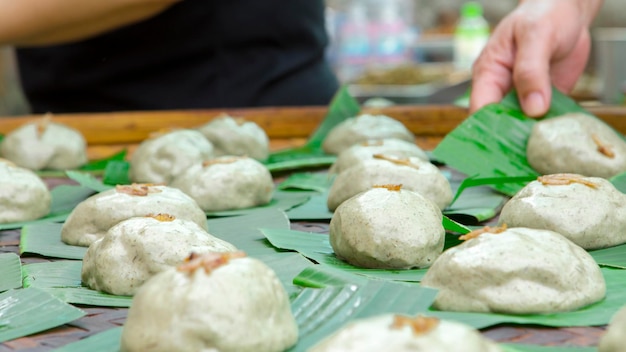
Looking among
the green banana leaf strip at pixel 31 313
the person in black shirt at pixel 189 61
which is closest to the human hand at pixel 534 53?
the person in black shirt at pixel 189 61

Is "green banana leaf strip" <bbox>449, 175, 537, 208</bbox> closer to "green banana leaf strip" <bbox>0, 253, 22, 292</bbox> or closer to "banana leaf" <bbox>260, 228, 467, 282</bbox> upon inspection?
"banana leaf" <bbox>260, 228, 467, 282</bbox>

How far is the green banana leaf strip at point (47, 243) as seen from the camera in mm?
1610

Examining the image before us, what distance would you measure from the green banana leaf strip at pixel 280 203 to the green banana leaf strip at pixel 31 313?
72 centimetres

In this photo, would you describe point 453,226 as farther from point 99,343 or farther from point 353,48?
point 353,48

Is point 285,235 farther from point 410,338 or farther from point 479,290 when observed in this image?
point 410,338

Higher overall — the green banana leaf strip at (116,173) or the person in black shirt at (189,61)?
the person in black shirt at (189,61)

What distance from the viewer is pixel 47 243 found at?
170cm

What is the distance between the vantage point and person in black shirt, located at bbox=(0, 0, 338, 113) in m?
3.08

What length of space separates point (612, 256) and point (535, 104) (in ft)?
2.79

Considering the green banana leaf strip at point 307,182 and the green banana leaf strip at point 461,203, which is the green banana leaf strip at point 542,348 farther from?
the green banana leaf strip at point 307,182

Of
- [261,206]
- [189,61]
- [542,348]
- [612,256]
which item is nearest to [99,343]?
[542,348]

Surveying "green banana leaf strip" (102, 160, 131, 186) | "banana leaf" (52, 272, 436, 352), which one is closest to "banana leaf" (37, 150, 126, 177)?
"green banana leaf strip" (102, 160, 131, 186)

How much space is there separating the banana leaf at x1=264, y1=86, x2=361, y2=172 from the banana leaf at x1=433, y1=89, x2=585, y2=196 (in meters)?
0.45

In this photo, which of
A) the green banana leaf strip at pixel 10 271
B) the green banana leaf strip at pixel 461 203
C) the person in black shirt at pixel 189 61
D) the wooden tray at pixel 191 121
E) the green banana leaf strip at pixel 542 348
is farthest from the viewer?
the person in black shirt at pixel 189 61
